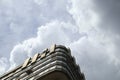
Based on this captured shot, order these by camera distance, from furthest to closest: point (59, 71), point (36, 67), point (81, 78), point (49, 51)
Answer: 1. point (81, 78)
2. point (49, 51)
3. point (36, 67)
4. point (59, 71)

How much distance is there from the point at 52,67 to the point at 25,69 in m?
6.67

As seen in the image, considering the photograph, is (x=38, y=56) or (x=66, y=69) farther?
(x=38, y=56)

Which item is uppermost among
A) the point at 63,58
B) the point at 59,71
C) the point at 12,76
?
the point at 12,76

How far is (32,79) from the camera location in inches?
1634

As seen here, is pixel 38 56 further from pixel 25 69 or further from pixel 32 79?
pixel 32 79

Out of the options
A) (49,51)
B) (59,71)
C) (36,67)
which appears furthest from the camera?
(49,51)

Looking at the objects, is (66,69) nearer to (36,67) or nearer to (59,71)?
(59,71)

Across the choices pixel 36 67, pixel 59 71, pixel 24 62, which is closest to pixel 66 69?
pixel 59 71

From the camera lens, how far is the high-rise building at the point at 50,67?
40875 mm

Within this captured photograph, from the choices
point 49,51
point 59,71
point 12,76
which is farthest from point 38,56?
point 59,71

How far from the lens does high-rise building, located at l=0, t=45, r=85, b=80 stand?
4088cm

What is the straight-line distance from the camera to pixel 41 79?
41.2 meters

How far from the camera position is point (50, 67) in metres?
41.6

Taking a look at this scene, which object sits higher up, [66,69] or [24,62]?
[24,62]
